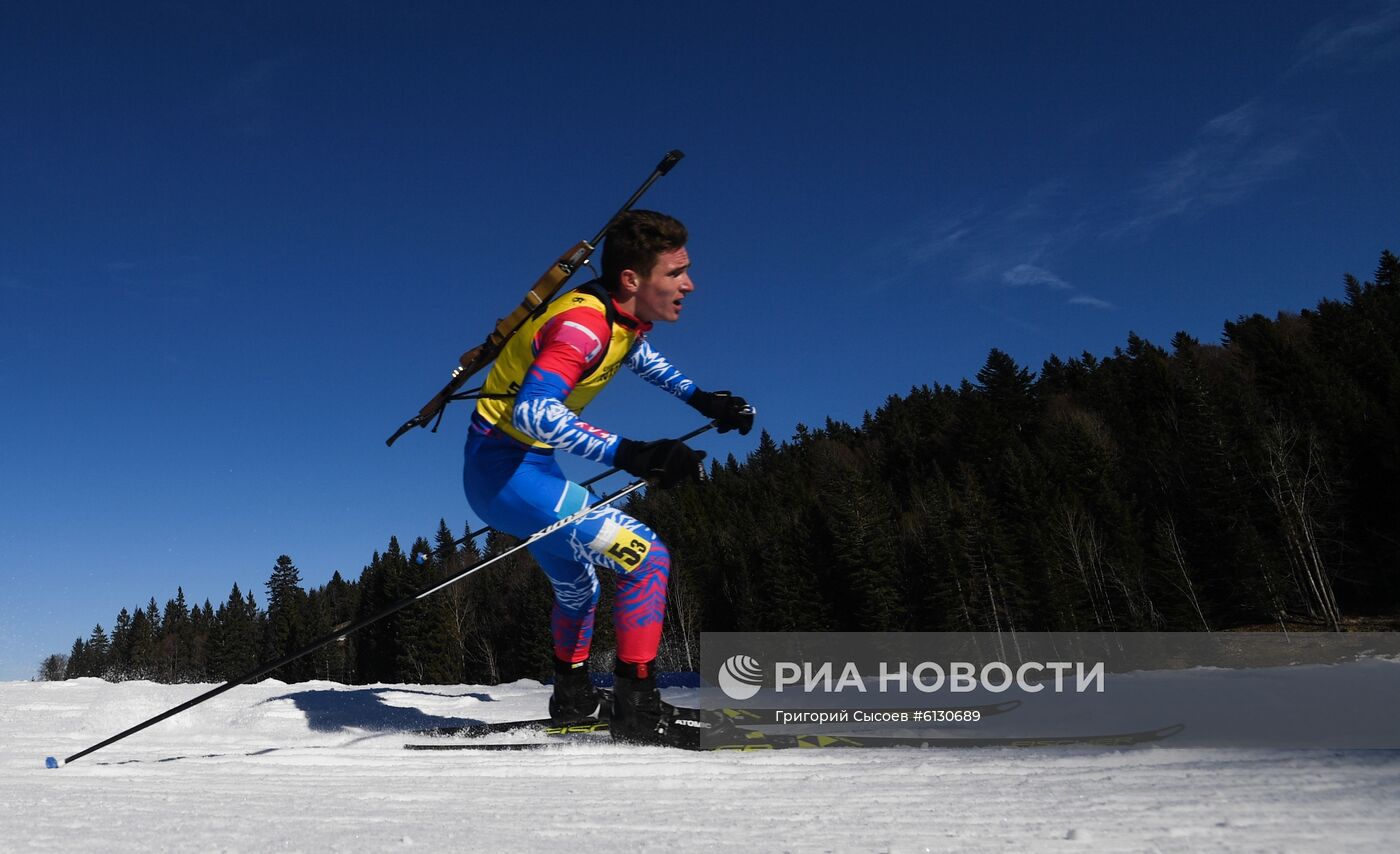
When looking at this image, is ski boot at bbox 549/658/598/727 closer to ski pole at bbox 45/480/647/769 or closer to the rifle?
ski pole at bbox 45/480/647/769

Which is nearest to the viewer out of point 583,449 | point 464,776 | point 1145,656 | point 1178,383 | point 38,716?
point 464,776

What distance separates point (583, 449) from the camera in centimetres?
350

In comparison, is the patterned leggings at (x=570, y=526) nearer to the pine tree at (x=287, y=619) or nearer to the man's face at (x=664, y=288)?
the man's face at (x=664, y=288)

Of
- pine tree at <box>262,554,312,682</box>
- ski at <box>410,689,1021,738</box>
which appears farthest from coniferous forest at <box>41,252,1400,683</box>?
ski at <box>410,689,1021,738</box>

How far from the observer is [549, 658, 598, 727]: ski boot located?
4.56 meters

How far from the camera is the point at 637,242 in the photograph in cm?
407

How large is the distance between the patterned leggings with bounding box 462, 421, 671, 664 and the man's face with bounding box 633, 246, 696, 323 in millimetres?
930

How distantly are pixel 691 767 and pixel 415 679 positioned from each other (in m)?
60.9

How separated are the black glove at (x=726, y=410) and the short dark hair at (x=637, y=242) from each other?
0.90 meters

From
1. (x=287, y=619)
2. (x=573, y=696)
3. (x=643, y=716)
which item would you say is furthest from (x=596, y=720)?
(x=287, y=619)

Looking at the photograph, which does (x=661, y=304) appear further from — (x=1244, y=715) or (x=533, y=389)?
(x=1244, y=715)

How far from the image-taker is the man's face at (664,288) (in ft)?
13.4

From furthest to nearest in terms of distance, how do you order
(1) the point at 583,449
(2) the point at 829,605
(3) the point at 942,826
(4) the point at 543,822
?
(2) the point at 829,605, (1) the point at 583,449, (4) the point at 543,822, (3) the point at 942,826

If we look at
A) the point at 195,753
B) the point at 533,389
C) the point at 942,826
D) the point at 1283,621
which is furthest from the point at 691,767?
the point at 1283,621
